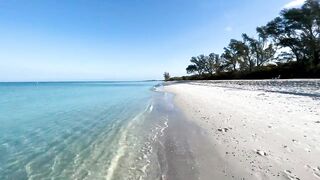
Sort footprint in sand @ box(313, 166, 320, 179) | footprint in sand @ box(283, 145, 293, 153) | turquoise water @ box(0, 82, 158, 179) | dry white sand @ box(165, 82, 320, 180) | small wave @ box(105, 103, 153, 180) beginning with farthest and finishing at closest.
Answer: footprint in sand @ box(283, 145, 293, 153) < turquoise water @ box(0, 82, 158, 179) < small wave @ box(105, 103, 153, 180) < dry white sand @ box(165, 82, 320, 180) < footprint in sand @ box(313, 166, 320, 179)

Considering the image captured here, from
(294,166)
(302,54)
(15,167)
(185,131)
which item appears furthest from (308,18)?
(15,167)

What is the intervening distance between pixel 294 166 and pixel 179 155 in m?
2.69

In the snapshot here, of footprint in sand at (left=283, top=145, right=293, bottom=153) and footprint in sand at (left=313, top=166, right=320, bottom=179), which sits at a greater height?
footprint in sand at (left=283, top=145, right=293, bottom=153)

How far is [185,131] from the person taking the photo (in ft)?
30.8

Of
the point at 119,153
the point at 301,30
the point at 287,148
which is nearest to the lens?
the point at 287,148

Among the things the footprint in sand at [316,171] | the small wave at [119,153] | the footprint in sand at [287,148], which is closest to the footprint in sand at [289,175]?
the footprint in sand at [316,171]

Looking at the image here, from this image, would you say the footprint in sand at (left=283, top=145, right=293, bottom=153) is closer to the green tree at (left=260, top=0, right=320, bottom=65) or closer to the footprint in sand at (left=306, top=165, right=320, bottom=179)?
the footprint in sand at (left=306, top=165, right=320, bottom=179)

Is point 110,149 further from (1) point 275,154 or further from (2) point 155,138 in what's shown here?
(1) point 275,154

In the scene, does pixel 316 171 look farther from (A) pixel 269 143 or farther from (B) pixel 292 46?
(B) pixel 292 46

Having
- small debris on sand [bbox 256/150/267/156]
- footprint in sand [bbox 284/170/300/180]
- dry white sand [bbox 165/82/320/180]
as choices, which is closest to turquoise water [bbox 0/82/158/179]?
dry white sand [bbox 165/82/320/180]

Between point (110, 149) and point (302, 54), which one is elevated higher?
point (302, 54)

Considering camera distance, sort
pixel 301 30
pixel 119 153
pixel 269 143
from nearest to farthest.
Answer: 1. pixel 269 143
2. pixel 119 153
3. pixel 301 30

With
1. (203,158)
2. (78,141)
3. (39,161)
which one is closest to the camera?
(203,158)

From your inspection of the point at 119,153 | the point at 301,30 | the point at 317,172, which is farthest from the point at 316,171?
the point at 301,30
